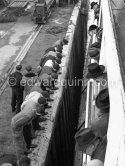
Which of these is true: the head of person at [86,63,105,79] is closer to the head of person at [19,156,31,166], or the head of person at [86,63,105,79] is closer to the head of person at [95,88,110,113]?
the head of person at [95,88,110,113]

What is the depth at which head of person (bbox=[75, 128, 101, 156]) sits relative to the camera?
293 centimetres

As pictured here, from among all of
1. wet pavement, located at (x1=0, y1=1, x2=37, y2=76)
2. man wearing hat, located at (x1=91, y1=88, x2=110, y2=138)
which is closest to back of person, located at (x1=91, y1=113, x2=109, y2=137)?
man wearing hat, located at (x1=91, y1=88, x2=110, y2=138)

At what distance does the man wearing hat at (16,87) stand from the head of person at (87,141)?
377 centimetres

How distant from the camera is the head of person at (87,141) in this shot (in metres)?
2.93

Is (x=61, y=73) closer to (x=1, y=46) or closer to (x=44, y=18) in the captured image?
(x=1, y=46)

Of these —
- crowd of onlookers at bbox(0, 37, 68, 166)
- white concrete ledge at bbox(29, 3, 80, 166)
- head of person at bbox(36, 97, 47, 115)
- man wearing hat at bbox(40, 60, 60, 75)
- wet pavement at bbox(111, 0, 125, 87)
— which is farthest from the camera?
man wearing hat at bbox(40, 60, 60, 75)

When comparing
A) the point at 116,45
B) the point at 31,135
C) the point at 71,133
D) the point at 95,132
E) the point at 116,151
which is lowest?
the point at 71,133

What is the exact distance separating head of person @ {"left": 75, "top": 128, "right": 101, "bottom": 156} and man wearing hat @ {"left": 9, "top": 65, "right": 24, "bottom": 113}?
3.77 m

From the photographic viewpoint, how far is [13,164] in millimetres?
3615

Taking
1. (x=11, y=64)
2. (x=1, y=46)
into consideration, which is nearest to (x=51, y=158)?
(x=11, y=64)

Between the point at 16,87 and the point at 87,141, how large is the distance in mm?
3877

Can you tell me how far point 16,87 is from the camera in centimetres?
661

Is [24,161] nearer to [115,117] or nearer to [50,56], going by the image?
[115,117]

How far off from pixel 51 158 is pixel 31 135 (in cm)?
51
